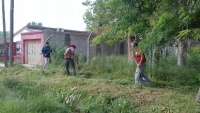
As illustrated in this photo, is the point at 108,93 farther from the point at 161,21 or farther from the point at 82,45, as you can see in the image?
the point at 82,45

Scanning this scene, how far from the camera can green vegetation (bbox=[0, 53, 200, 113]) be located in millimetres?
6375

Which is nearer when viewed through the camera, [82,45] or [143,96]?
[143,96]

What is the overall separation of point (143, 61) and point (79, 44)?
356 inches

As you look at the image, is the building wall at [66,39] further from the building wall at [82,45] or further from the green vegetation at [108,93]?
the green vegetation at [108,93]

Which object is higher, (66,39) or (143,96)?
(66,39)

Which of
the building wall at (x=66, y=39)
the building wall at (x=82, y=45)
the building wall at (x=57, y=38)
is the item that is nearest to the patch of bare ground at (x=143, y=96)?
the building wall at (x=82, y=45)

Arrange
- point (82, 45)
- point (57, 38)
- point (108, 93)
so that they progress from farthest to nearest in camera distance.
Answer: point (57, 38)
point (82, 45)
point (108, 93)

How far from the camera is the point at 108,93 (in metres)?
7.38

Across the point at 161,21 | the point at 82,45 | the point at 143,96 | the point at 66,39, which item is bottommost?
the point at 143,96

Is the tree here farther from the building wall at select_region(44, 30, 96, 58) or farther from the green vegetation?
the building wall at select_region(44, 30, 96, 58)

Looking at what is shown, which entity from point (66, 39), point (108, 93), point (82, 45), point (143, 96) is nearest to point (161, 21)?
point (143, 96)

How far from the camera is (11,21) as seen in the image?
15641 millimetres

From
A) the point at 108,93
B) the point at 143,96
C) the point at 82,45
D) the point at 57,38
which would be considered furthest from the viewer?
the point at 57,38

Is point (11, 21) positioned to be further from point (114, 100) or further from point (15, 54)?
point (114, 100)
